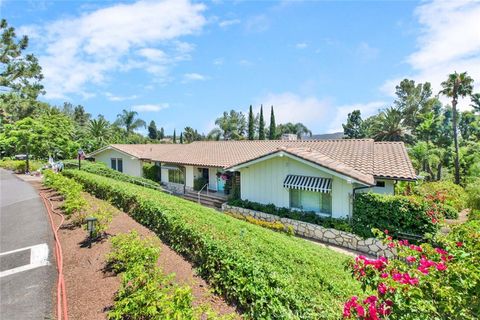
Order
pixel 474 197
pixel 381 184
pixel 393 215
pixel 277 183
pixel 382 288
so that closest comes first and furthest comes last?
pixel 382 288 → pixel 393 215 → pixel 381 184 → pixel 474 197 → pixel 277 183

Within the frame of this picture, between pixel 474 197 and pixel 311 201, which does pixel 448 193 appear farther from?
pixel 311 201

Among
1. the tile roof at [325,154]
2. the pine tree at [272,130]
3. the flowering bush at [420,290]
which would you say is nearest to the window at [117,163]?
the tile roof at [325,154]

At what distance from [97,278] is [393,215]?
14.2m

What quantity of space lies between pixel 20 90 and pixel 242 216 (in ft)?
146

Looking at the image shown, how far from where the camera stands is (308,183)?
1677cm

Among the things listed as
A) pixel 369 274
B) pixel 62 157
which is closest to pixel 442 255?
pixel 369 274

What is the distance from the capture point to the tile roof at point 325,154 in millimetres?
16375

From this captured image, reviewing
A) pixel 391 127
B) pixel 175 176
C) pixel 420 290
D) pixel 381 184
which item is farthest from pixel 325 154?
pixel 391 127

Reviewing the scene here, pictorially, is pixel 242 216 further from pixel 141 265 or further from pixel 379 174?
pixel 141 265

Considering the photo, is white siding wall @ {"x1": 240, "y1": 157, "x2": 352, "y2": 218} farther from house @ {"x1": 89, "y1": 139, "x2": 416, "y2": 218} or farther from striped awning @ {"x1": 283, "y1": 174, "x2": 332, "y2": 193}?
striped awning @ {"x1": 283, "y1": 174, "x2": 332, "y2": 193}

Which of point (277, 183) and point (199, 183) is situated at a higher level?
point (277, 183)

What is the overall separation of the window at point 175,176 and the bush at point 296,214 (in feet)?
30.9

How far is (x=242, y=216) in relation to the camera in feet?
61.3

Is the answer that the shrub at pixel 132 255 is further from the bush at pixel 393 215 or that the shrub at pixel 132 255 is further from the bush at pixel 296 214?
the bush at pixel 393 215
